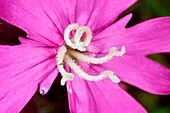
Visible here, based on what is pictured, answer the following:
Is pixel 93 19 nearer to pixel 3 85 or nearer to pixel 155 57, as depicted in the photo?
pixel 3 85

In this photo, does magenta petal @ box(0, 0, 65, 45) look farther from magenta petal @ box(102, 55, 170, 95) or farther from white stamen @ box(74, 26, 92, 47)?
magenta petal @ box(102, 55, 170, 95)

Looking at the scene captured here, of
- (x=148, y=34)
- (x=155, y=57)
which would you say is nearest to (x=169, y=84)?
(x=148, y=34)

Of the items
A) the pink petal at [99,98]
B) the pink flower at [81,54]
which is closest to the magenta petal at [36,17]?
the pink flower at [81,54]

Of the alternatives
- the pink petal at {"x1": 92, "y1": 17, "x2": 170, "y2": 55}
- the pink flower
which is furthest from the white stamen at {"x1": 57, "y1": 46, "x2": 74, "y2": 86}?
the pink petal at {"x1": 92, "y1": 17, "x2": 170, "y2": 55}

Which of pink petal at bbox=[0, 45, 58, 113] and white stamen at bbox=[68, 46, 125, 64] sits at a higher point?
pink petal at bbox=[0, 45, 58, 113]

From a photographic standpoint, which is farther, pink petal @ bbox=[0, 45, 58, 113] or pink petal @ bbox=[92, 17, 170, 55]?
pink petal @ bbox=[92, 17, 170, 55]

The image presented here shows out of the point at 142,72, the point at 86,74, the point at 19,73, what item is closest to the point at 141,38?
the point at 142,72

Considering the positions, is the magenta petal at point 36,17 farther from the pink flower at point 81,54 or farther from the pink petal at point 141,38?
the pink petal at point 141,38

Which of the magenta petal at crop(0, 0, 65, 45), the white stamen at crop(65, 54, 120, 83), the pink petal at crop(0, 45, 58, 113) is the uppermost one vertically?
the magenta petal at crop(0, 0, 65, 45)
